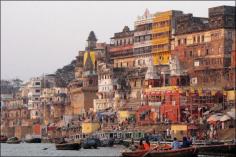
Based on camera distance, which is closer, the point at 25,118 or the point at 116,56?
the point at 116,56

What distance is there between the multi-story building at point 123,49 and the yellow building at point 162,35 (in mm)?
7216

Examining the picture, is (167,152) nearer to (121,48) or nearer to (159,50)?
(159,50)

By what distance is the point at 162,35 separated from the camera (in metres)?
112

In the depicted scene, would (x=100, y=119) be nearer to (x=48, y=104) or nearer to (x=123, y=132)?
(x=123, y=132)

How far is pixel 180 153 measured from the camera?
1981 inches

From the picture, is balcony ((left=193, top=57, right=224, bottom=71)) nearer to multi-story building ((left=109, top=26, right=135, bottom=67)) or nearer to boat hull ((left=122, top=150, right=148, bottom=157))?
multi-story building ((left=109, top=26, right=135, bottom=67))

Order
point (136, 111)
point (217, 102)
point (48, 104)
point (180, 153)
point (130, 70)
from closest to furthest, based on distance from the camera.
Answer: point (180, 153), point (217, 102), point (136, 111), point (130, 70), point (48, 104)

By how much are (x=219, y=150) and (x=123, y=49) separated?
61469mm

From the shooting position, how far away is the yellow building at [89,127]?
4237 inches

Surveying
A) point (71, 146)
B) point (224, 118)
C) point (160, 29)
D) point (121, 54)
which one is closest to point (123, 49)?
point (121, 54)

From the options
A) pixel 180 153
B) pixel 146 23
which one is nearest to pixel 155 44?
pixel 146 23

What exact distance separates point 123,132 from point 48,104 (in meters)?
39.5

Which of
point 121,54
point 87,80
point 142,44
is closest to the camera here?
point 142,44

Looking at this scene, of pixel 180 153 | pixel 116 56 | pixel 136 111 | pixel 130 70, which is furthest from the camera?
pixel 116 56
